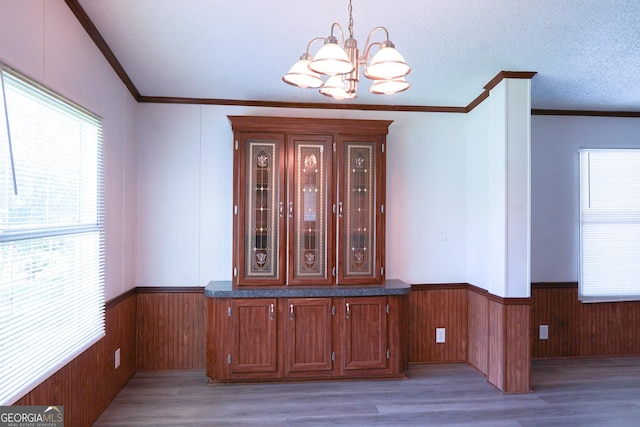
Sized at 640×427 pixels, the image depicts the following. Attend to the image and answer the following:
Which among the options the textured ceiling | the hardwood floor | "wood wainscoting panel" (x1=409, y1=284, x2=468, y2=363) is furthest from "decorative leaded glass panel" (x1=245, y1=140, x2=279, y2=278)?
"wood wainscoting panel" (x1=409, y1=284, x2=468, y2=363)

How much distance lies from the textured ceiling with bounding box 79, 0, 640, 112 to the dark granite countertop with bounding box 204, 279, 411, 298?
1.78 metres

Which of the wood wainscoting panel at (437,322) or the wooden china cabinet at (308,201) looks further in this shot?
the wood wainscoting panel at (437,322)

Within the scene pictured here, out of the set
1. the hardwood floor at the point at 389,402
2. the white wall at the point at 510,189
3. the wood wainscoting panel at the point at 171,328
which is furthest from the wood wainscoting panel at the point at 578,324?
the wood wainscoting panel at the point at 171,328

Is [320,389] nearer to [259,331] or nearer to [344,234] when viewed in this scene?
[259,331]

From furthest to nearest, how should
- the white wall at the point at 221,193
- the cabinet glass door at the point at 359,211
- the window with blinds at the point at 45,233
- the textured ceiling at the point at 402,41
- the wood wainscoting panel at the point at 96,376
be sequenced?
the white wall at the point at 221,193 → the cabinet glass door at the point at 359,211 → the textured ceiling at the point at 402,41 → the wood wainscoting panel at the point at 96,376 → the window with blinds at the point at 45,233

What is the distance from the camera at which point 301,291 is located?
11.0 ft

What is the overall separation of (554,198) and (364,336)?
2477 mm

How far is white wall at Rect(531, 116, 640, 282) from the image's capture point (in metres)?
4.01

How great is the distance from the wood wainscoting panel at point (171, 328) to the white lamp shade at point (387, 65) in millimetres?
2816

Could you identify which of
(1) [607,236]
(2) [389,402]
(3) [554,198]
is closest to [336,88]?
(2) [389,402]

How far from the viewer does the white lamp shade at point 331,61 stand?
1.53m

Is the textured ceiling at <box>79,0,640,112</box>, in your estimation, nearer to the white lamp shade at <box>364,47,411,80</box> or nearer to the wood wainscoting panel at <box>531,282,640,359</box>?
the white lamp shade at <box>364,47,411,80</box>

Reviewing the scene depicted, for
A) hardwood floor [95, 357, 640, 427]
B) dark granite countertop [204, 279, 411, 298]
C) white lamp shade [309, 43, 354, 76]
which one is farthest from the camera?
dark granite countertop [204, 279, 411, 298]

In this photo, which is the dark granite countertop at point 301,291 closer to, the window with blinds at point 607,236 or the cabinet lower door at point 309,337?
the cabinet lower door at point 309,337
